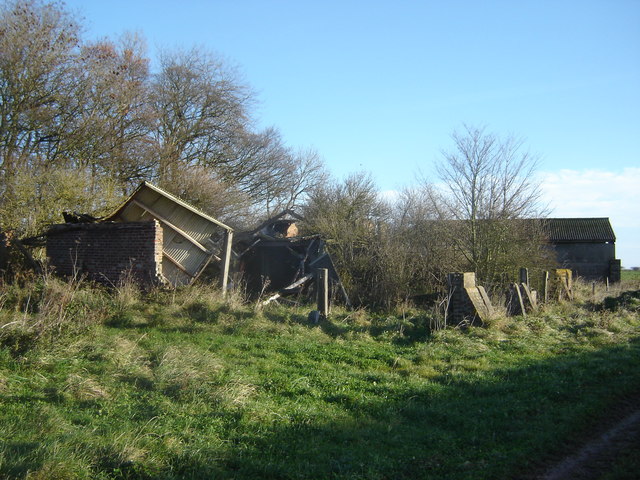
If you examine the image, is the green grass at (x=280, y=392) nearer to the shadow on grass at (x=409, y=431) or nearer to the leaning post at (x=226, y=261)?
the shadow on grass at (x=409, y=431)

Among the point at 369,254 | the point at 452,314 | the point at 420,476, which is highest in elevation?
the point at 369,254

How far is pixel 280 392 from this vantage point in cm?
720

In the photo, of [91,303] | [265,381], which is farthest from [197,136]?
[265,381]

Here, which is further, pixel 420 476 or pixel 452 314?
pixel 452 314

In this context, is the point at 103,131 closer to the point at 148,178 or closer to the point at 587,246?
the point at 148,178

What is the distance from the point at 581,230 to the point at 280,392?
34.2 metres

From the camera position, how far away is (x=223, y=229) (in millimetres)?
15398

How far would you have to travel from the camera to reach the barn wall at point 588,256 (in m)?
33.9

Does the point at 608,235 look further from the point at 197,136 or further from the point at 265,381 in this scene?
the point at 265,381

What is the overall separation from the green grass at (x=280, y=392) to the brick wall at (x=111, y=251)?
1.91m

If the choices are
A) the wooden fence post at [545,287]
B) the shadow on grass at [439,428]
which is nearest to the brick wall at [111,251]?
the shadow on grass at [439,428]

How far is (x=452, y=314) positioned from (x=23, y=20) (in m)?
17.0

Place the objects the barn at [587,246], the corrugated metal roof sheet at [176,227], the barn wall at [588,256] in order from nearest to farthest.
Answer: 1. the corrugated metal roof sheet at [176,227]
2. the barn wall at [588,256]
3. the barn at [587,246]

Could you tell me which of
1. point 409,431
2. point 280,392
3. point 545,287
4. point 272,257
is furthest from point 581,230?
point 409,431
